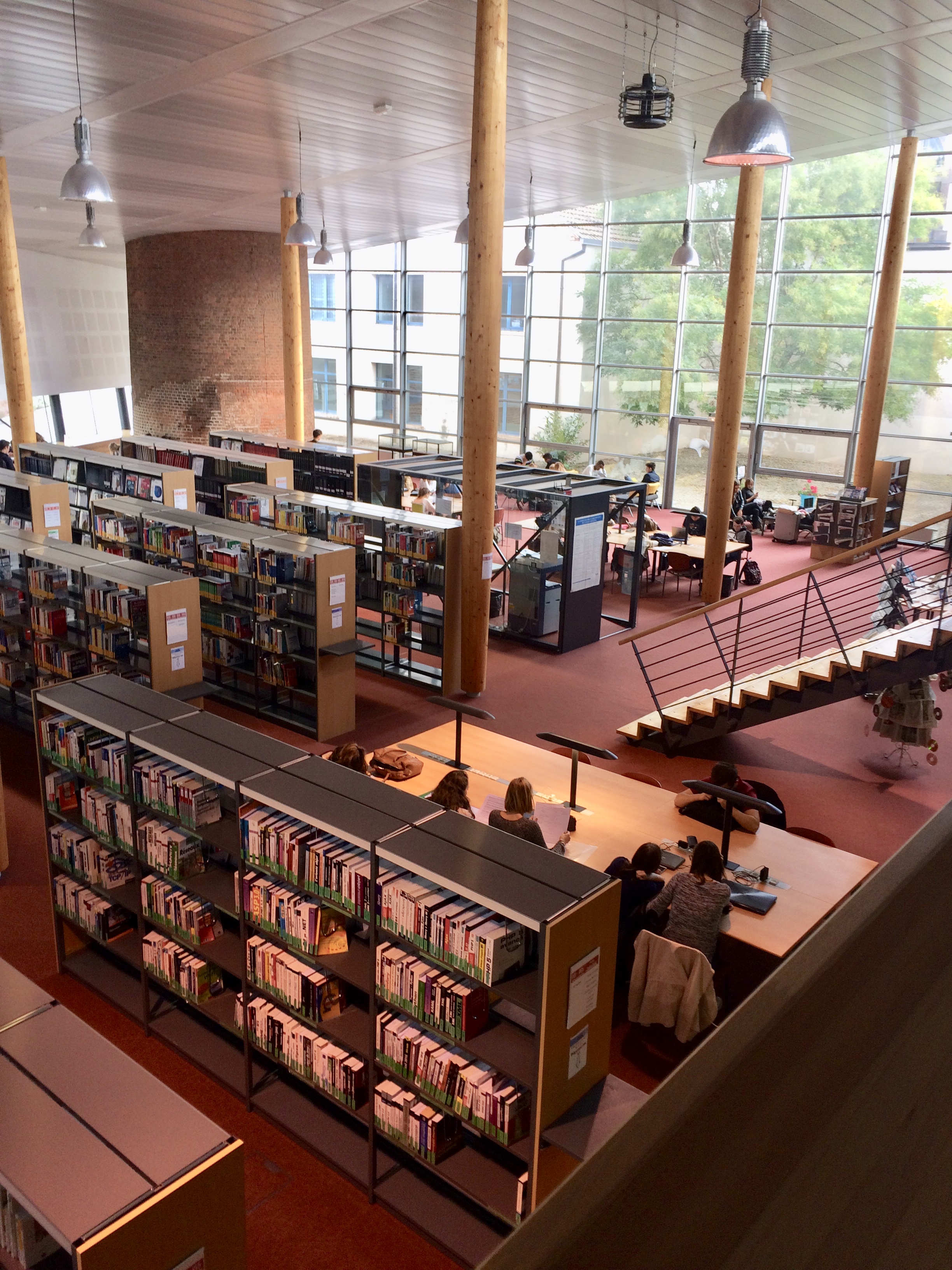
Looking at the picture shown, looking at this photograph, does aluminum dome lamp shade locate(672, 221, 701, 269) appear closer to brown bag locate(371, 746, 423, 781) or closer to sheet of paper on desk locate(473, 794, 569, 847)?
brown bag locate(371, 746, 423, 781)

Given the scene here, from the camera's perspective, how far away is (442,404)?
835 inches

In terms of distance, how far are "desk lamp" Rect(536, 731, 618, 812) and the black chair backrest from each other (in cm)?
105

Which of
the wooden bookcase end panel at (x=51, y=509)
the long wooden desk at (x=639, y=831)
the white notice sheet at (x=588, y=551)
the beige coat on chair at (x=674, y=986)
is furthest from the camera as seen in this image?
the wooden bookcase end panel at (x=51, y=509)

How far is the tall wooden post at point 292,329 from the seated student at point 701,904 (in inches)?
507

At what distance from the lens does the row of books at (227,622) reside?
29.0ft

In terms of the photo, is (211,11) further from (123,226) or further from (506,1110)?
(123,226)

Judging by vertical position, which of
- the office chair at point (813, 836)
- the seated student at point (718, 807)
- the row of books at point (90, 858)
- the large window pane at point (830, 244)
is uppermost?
the large window pane at point (830, 244)

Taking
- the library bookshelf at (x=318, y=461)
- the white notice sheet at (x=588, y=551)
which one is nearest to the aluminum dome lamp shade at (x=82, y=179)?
the white notice sheet at (x=588, y=551)

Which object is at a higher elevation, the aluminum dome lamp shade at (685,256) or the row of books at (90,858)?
the aluminum dome lamp shade at (685,256)

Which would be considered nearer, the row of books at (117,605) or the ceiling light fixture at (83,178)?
the ceiling light fixture at (83,178)

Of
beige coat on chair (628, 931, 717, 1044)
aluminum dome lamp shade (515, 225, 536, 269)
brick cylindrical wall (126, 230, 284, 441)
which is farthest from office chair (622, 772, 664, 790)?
brick cylindrical wall (126, 230, 284, 441)

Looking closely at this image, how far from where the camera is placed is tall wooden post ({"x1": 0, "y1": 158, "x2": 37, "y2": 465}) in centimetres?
1183

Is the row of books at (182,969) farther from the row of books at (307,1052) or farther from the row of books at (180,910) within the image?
the row of books at (307,1052)

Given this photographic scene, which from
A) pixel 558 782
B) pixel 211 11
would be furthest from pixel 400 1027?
pixel 211 11
